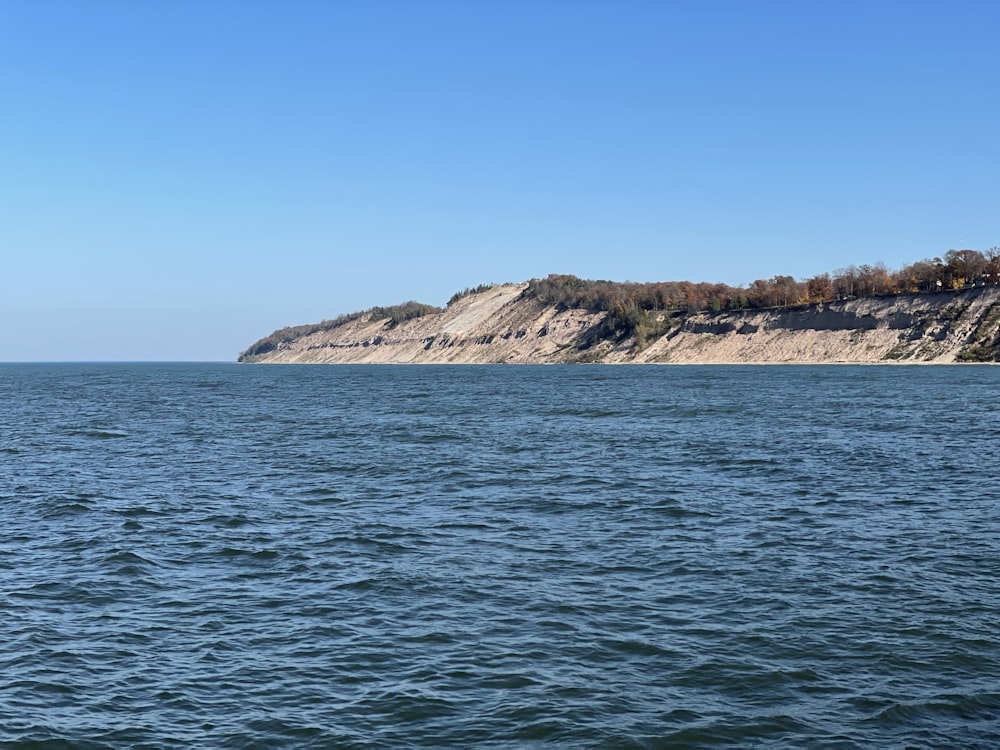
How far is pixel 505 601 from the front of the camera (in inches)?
725

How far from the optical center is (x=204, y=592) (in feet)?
63.2

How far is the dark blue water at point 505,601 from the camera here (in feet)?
42.4

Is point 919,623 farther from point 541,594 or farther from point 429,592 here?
point 429,592

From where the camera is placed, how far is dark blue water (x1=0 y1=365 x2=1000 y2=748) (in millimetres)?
12938

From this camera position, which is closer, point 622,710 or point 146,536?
point 622,710

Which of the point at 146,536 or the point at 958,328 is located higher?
the point at 958,328

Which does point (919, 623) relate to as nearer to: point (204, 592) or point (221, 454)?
point (204, 592)

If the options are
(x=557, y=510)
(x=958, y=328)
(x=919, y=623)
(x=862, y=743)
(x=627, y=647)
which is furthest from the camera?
(x=958, y=328)

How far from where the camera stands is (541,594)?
18.9 m

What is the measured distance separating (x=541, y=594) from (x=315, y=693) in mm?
6264

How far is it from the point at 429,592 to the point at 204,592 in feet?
15.6

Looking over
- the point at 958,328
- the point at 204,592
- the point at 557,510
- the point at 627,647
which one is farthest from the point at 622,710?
the point at 958,328

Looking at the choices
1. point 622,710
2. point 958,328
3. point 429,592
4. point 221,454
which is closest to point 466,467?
point 221,454

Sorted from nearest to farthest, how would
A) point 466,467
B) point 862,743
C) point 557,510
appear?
point 862,743
point 557,510
point 466,467
